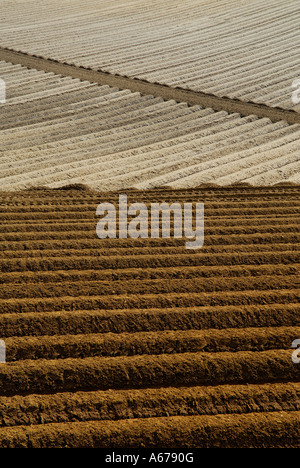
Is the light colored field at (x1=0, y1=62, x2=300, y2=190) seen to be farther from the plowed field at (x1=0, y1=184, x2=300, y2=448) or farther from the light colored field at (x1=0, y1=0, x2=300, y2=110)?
the plowed field at (x1=0, y1=184, x2=300, y2=448)

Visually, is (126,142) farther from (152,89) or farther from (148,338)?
(148,338)

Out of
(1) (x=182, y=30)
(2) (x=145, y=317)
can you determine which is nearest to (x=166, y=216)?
(2) (x=145, y=317)

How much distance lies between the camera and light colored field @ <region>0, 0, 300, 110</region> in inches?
352

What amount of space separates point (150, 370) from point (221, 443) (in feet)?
1.50

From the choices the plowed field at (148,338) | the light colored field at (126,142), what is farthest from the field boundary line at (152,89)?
the plowed field at (148,338)

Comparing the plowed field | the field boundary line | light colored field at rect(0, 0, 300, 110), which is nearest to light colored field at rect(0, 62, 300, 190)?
the field boundary line

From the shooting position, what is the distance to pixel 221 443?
1955 millimetres

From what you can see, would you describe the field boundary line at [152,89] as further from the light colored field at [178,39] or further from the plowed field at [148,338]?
the plowed field at [148,338]

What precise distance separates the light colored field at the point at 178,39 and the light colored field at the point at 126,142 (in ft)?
4.28

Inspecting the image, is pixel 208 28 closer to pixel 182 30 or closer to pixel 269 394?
pixel 182 30

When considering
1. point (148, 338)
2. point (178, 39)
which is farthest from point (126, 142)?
point (178, 39)

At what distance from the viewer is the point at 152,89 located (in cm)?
828

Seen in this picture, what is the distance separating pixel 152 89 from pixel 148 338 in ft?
21.6

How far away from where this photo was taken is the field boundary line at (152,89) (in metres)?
7.41
